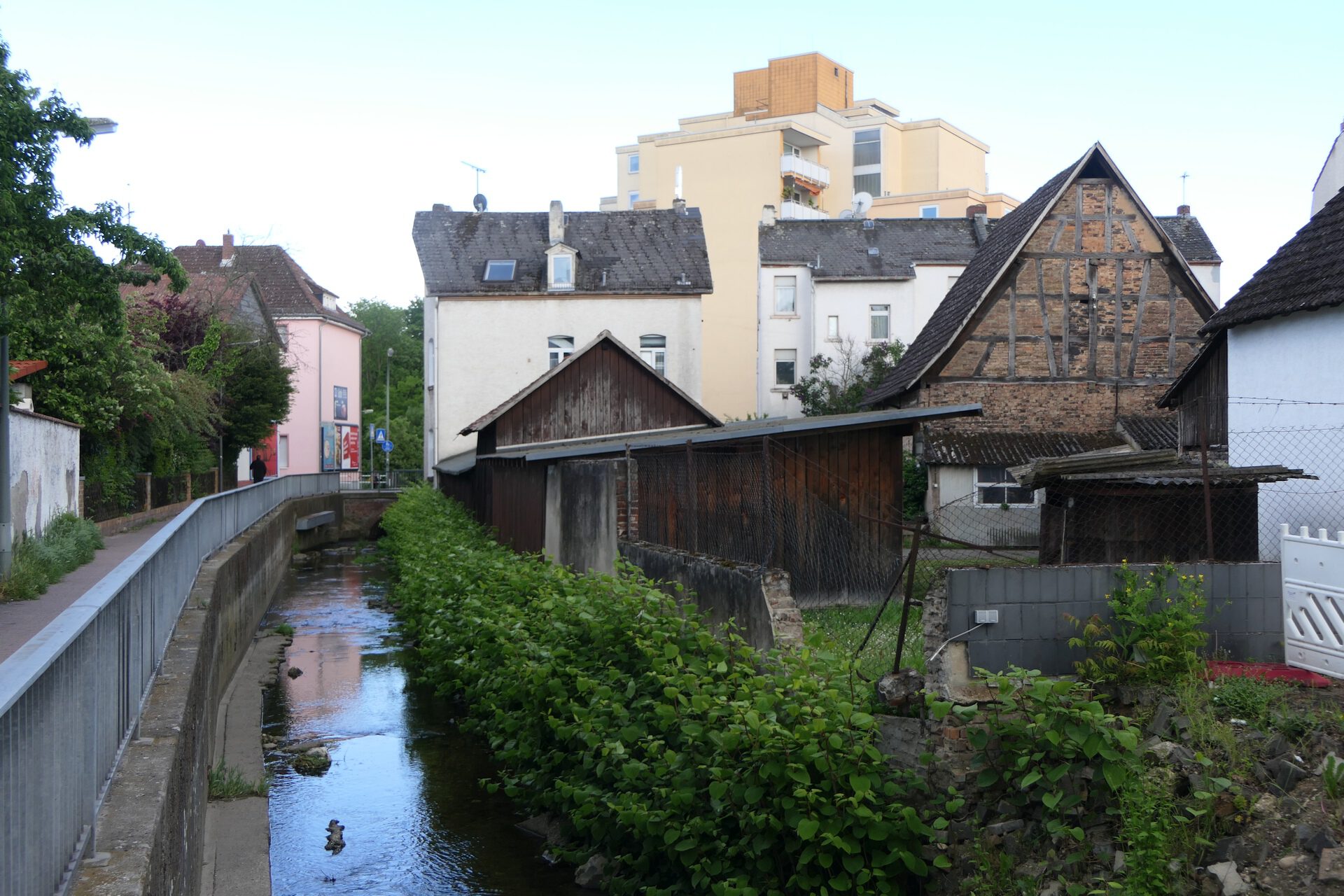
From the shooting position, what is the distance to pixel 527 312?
4034 cm

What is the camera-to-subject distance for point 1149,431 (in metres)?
26.0

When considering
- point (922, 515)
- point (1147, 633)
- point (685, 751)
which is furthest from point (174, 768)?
point (922, 515)

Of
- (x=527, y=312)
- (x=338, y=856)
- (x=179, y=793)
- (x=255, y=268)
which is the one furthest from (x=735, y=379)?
(x=179, y=793)

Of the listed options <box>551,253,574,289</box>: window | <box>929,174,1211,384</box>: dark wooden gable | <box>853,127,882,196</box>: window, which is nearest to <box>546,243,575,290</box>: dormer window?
<box>551,253,574,289</box>: window

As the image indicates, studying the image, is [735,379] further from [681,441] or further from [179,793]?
[179,793]

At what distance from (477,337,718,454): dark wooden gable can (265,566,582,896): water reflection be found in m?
10.1

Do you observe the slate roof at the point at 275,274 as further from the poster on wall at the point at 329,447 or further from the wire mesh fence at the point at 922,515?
the wire mesh fence at the point at 922,515

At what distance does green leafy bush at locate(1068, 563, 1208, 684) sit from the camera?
7516 mm

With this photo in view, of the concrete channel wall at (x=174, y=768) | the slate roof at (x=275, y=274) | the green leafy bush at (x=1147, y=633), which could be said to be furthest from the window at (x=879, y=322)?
the green leafy bush at (x=1147, y=633)

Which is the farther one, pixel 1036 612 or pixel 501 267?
pixel 501 267

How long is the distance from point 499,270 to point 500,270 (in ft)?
0.08

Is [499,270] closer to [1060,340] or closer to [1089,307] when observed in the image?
[1060,340]

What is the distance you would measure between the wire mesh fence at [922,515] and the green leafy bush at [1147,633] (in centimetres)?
261

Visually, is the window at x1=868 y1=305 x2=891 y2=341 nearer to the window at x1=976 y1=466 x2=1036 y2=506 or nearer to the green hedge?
the window at x1=976 y1=466 x2=1036 y2=506
